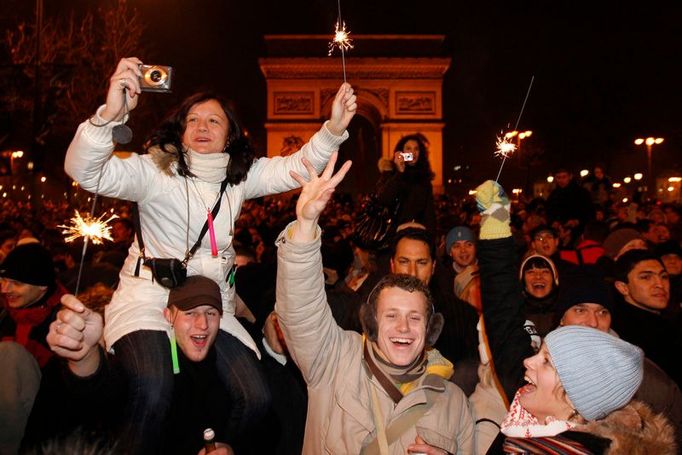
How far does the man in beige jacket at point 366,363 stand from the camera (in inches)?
106

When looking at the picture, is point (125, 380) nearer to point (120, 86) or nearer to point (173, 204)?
point (173, 204)

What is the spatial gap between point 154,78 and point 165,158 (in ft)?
1.54

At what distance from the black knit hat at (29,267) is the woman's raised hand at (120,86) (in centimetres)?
208

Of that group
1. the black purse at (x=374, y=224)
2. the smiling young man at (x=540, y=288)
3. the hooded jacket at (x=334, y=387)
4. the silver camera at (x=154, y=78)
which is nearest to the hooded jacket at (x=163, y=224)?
the silver camera at (x=154, y=78)

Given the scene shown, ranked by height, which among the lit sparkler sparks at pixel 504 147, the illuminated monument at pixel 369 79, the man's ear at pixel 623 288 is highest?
the illuminated monument at pixel 369 79

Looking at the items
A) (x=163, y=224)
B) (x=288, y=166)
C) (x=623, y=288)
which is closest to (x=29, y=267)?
(x=163, y=224)

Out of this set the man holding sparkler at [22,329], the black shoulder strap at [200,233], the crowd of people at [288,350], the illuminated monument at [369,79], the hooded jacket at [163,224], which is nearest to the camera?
the crowd of people at [288,350]

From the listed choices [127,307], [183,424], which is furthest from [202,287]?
[183,424]

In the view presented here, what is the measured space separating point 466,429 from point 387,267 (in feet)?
7.13

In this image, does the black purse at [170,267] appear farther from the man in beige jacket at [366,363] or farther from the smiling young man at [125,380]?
the man in beige jacket at [366,363]

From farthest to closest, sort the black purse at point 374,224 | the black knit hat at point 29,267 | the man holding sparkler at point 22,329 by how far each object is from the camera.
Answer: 1. the black purse at point 374,224
2. the black knit hat at point 29,267
3. the man holding sparkler at point 22,329

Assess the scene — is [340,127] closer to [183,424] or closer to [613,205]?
[183,424]

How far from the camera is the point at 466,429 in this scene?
9.49 ft

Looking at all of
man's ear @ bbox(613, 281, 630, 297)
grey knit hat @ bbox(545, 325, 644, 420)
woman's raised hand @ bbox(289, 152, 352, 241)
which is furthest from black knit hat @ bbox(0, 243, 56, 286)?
man's ear @ bbox(613, 281, 630, 297)
